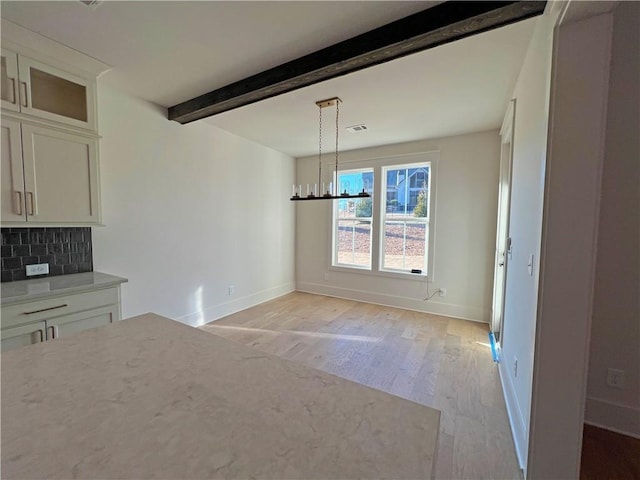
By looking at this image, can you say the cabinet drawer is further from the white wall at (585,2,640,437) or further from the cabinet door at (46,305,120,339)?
the white wall at (585,2,640,437)

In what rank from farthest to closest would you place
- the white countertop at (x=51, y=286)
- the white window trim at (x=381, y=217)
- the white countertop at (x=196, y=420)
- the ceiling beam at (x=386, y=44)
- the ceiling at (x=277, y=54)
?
1. the white window trim at (x=381, y=217)
2. the white countertop at (x=51, y=286)
3. the ceiling at (x=277, y=54)
4. the ceiling beam at (x=386, y=44)
5. the white countertop at (x=196, y=420)

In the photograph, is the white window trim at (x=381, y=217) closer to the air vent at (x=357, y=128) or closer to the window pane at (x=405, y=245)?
the window pane at (x=405, y=245)

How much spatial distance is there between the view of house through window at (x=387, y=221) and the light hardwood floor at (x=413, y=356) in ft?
2.52

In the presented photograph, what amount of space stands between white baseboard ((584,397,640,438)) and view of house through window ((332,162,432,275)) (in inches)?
98.7

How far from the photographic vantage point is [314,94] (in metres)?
2.81

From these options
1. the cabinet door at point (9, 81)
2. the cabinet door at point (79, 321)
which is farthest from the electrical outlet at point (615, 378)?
the cabinet door at point (9, 81)

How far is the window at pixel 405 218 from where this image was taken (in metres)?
4.43

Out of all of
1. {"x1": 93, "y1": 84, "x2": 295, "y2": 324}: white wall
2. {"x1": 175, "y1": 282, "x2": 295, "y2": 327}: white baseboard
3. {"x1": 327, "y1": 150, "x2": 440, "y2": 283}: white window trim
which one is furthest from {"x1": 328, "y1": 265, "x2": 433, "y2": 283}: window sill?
{"x1": 93, "y1": 84, "x2": 295, "y2": 324}: white wall

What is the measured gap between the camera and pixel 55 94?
7.52 feet

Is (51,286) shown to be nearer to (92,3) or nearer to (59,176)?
(59,176)

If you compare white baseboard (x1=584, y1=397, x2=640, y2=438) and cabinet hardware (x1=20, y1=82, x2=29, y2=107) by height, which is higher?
cabinet hardware (x1=20, y1=82, x2=29, y2=107)

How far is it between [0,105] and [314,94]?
231 cm

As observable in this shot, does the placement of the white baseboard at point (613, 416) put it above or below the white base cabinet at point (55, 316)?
below

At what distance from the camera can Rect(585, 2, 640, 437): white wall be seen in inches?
75.0
